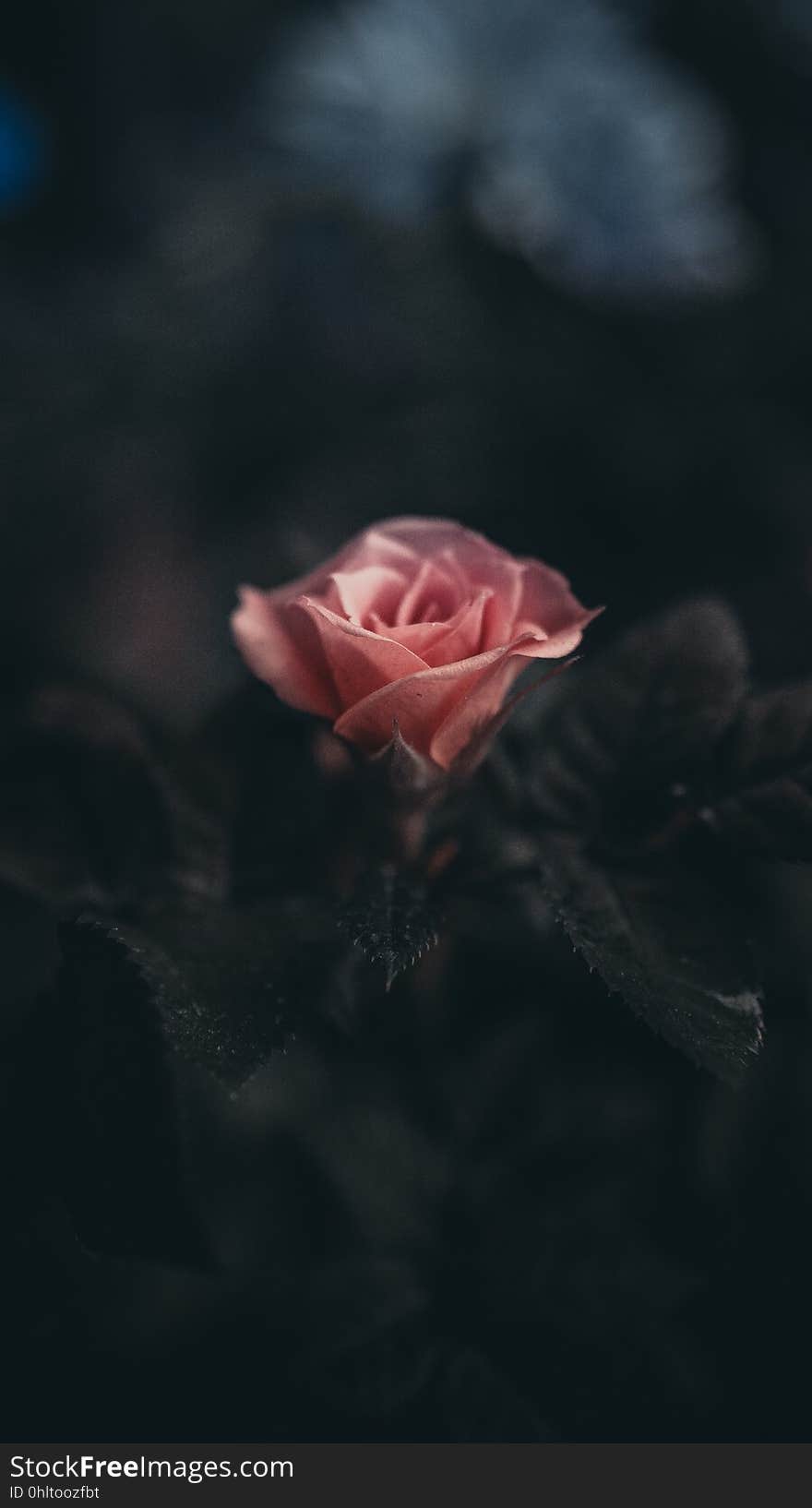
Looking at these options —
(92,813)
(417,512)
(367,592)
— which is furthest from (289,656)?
(417,512)

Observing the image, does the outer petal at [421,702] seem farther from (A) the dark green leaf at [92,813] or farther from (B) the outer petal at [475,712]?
(A) the dark green leaf at [92,813]

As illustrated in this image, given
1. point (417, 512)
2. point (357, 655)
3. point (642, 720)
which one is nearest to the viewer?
point (357, 655)

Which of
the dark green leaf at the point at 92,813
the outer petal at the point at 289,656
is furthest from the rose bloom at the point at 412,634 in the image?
the dark green leaf at the point at 92,813

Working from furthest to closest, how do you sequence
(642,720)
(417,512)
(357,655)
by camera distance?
(417,512), (642,720), (357,655)

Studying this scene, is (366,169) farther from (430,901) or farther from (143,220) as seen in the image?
(430,901)

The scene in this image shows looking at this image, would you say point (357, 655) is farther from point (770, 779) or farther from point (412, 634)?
point (770, 779)

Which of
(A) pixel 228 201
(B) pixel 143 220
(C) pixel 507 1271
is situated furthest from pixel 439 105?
(C) pixel 507 1271
